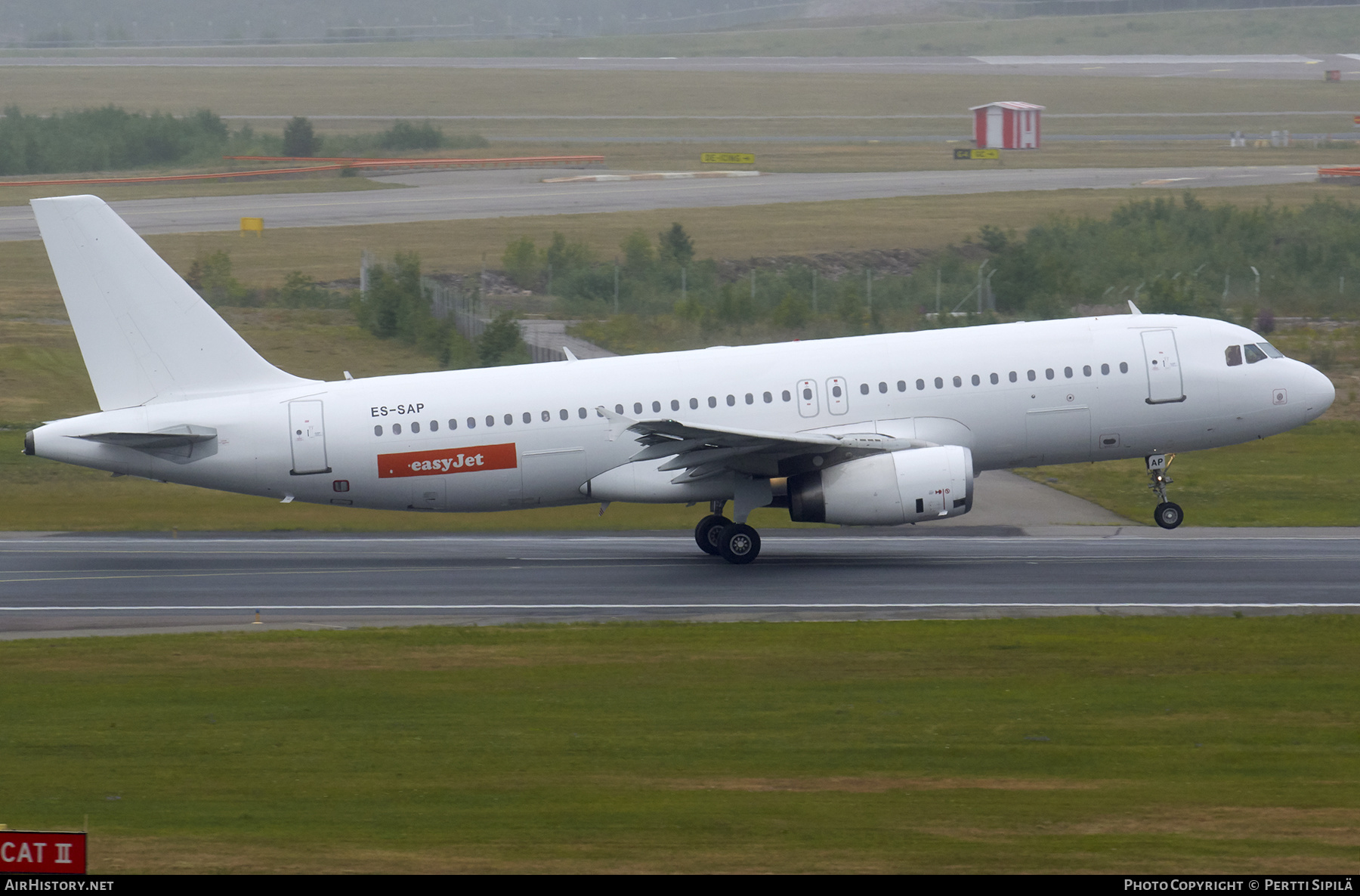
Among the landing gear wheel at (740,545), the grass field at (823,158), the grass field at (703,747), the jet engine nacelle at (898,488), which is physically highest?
the grass field at (823,158)

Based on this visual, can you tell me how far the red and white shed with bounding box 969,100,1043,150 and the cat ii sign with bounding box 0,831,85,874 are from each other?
109m

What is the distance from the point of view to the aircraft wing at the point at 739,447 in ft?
93.8

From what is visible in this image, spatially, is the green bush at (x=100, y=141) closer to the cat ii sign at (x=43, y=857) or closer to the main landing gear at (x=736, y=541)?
the main landing gear at (x=736, y=541)

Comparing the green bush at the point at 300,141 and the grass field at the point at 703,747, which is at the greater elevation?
the green bush at the point at 300,141

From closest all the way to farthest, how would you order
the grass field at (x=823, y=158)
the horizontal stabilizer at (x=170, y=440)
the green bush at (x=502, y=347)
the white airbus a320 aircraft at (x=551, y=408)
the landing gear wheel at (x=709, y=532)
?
the horizontal stabilizer at (x=170, y=440), the white airbus a320 aircraft at (x=551, y=408), the landing gear wheel at (x=709, y=532), the green bush at (x=502, y=347), the grass field at (x=823, y=158)

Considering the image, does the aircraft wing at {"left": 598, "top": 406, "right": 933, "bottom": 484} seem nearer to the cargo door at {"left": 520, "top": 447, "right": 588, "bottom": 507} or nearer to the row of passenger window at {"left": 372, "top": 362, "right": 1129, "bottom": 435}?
the row of passenger window at {"left": 372, "top": 362, "right": 1129, "bottom": 435}

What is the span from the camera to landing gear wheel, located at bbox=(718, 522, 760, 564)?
30.8m

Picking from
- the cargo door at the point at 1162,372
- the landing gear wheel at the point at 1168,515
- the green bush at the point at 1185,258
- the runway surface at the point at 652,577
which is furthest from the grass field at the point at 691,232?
the landing gear wheel at the point at 1168,515

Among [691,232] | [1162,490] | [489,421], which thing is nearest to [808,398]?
[489,421]

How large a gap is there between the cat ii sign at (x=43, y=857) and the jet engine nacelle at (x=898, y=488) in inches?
783

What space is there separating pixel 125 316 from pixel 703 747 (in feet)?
56.5

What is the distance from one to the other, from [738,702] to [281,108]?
13331 centimetres
